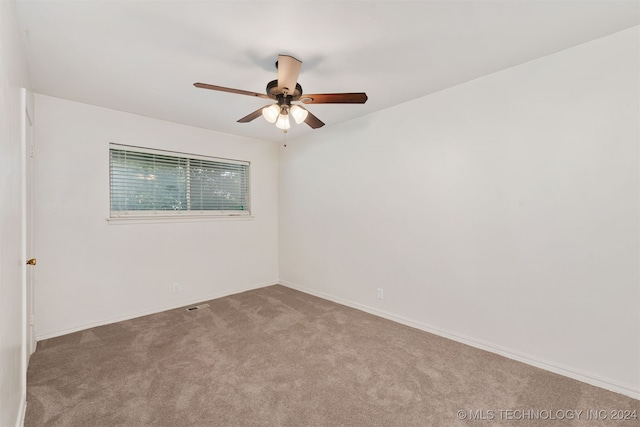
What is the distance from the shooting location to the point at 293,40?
191 centimetres

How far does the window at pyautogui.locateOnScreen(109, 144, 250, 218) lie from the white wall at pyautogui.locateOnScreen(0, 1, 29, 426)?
1.58m

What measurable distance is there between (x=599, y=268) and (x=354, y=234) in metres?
2.23

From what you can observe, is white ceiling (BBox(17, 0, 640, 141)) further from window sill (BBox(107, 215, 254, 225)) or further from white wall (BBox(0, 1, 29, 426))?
window sill (BBox(107, 215, 254, 225))

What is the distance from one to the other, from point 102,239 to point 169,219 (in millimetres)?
716

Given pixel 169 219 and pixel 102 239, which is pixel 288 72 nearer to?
pixel 169 219

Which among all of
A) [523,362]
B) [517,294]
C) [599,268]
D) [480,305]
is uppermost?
[599,268]

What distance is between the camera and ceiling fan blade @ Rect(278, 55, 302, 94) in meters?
1.74

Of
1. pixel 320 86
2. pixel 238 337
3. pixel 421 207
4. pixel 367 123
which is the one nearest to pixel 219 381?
pixel 238 337

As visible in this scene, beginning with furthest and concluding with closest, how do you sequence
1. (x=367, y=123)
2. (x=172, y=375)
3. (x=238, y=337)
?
(x=367, y=123) → (x=238, y=337) → (x=172, y=375)

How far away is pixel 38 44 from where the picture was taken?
194 cm

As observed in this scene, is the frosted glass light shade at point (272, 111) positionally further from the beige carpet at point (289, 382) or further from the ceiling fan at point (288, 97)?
the beige carpet at point (289, 382)

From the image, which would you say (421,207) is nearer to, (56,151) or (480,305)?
(480,305)

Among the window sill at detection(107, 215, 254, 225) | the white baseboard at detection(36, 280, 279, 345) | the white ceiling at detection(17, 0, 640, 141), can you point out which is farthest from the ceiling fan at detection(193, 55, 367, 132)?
the white baseboard at detection(36, 280, 279, 345)

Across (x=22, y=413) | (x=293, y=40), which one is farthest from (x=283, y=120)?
(x=22, y=413)
